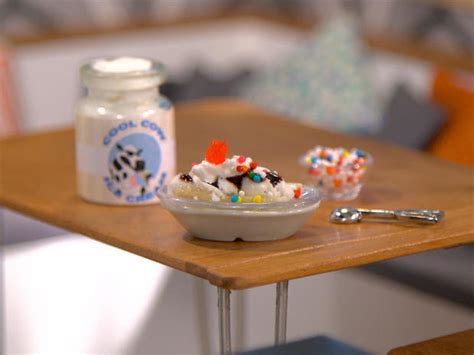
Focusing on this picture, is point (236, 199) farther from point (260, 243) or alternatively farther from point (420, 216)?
point (420, 216)

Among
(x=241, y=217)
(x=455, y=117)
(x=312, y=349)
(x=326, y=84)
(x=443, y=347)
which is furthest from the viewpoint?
(x=326, y=84)

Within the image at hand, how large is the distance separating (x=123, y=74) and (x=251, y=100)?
2052 millimetres

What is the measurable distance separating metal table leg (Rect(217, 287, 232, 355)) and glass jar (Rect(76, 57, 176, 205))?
0.31 m

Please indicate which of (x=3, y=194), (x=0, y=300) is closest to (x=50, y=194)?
(x=3, y=194)

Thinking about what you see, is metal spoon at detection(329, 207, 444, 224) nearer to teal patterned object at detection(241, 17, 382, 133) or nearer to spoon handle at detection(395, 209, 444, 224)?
spoon handle at detection(395, 209, 444, 224)

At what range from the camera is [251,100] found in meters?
4.00

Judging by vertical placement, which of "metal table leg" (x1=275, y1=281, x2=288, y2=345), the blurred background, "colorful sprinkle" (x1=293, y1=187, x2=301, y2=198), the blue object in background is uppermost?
"colorful sprinkle" (x1=293, y1=187, x2=301, y2=198)

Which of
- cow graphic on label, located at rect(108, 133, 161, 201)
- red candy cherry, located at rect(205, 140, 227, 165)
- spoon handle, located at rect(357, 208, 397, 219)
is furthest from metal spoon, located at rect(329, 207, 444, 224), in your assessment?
cow graphic on label, located at rect(108, 133, 161, 201)

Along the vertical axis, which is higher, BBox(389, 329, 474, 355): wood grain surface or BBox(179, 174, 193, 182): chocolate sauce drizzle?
BBox(179, 174, 193, 182): chocolate sauce drizzle

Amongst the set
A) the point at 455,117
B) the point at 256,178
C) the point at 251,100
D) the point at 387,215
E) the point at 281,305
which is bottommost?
the point at 251,100

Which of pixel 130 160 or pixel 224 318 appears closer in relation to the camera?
pixel 224 318

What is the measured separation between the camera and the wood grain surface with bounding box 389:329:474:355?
1.80 meters

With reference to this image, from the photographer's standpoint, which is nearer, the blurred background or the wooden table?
the wooden table

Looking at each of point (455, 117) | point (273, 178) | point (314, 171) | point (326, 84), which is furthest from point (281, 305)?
point (326, 84)
